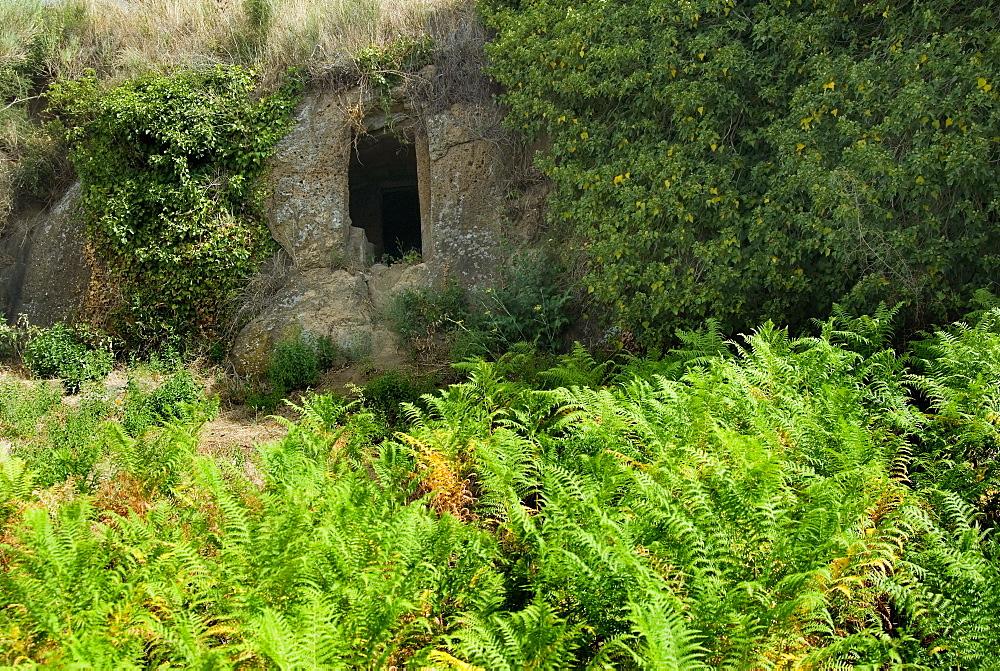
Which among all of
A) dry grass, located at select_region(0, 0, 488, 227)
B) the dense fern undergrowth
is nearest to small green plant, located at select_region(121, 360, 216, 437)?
the dense fern undergrowth

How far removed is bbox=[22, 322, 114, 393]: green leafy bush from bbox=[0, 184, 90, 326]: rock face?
0.73 metres

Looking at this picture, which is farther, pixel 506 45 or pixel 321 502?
pixel 506 45

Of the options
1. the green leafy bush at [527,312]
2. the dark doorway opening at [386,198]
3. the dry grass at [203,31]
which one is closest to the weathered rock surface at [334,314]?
the green leafy bush at [527,312]

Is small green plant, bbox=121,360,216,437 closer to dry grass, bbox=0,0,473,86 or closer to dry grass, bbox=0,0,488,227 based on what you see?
dry grass, bbox=0,0,488,227

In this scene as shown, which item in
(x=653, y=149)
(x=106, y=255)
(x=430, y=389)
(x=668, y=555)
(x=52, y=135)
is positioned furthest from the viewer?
(x=52, y=135)

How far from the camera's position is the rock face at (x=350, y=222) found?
30.3 ft

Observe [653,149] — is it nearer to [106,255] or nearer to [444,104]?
[444,104]

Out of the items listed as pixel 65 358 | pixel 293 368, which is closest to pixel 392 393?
pixel 293 368

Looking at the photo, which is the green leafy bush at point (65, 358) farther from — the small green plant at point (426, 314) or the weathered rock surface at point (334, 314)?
the small green plant at point (426, 314)

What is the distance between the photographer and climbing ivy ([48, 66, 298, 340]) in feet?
31.9

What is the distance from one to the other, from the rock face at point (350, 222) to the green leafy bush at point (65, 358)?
1761 millimetres

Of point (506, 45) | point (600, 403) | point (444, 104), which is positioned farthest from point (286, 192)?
point (600, 403)

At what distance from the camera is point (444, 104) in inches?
377

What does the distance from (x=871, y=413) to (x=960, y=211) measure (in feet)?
7.17
